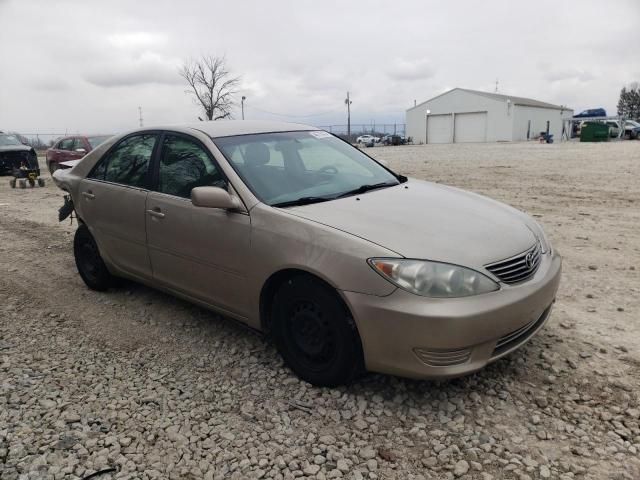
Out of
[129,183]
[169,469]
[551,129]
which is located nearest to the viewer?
[169,469]

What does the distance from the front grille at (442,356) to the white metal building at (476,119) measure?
5088cm

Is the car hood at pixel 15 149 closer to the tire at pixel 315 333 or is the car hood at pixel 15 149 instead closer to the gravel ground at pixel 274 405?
the gravel ground at pixel 274 405

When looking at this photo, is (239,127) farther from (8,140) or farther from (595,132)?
(595,132)

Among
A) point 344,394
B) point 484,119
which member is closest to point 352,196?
point 344,394

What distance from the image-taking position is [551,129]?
57.5 meters

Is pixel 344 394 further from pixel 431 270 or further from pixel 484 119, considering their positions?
pixel 484 119

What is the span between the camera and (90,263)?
489cm

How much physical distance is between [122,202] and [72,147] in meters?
14.5

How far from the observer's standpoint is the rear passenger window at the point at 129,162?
13.5ft

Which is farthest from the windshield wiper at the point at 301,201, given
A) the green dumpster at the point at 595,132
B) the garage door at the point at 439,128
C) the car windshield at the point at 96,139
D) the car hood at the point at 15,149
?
the garage door at the point at 439,128

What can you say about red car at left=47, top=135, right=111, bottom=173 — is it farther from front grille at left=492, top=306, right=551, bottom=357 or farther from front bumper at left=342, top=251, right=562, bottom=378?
front grille at left=492, top=306, right=551, bottom=357

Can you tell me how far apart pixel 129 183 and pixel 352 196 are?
1967mm

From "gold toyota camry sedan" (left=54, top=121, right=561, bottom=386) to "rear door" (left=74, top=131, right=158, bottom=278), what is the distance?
0.02 m

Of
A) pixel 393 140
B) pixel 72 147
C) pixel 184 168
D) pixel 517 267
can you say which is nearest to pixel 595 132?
pixel 393 140
